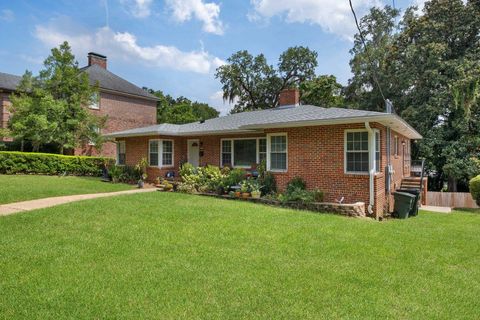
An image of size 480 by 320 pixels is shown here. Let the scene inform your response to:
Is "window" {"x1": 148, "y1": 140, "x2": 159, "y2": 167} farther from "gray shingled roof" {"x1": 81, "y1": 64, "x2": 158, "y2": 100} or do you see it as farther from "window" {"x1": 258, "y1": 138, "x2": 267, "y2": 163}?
"gray shingled roof" {"x1": 81, "y1": 64, "x2": 158, "y2": 100}

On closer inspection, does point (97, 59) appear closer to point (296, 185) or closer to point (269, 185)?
point (269, 185)

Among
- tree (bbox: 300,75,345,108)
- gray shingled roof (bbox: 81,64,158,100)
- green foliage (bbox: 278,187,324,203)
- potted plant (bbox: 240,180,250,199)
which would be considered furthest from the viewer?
tree (bbox: 300,75,345,108)

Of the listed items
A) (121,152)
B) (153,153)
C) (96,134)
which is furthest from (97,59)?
(153,153)

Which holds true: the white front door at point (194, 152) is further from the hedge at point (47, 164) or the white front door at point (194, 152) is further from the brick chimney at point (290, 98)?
the hedge at point (47, 164)

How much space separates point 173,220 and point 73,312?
14.3ft

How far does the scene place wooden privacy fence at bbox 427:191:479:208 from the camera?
16.8m

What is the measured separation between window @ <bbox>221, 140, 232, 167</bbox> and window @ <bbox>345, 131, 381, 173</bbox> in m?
6.65

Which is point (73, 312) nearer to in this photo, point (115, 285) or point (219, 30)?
point (115, 285)

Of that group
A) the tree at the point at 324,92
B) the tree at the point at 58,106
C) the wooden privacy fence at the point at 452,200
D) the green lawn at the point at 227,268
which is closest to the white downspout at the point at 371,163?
the green lawn at the point at 227,268

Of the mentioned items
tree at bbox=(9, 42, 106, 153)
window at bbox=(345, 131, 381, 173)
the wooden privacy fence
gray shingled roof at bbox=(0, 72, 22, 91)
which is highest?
gray shingled roof at bbox=(0, 72, 22, 91)

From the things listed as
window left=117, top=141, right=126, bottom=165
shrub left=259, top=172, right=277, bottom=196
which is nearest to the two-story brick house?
window left=117, top=141, right=126, bottom=165

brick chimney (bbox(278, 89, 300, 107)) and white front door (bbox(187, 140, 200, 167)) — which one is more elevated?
brick chimney (bbox(278, 89, 300, 107))

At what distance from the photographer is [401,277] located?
4.89 meters

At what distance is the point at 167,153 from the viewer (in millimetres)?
17703
